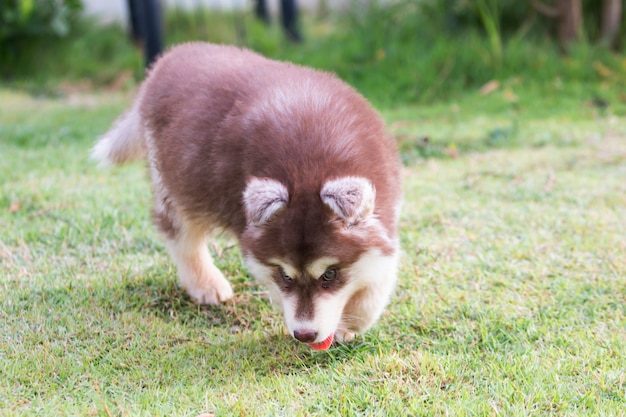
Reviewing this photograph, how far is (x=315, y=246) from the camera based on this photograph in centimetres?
285

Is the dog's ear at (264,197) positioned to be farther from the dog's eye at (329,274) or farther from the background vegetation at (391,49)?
the background vegetation at (391,49)

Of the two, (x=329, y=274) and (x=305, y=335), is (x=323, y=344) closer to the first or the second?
(x=305, y=335)

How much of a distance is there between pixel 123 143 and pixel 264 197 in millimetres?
1775

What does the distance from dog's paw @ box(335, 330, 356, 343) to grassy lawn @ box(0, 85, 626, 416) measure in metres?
0.06

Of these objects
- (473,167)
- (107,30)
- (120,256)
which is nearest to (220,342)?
(120,256)

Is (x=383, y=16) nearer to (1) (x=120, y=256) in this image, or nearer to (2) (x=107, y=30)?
(2) (x=107, y=30)

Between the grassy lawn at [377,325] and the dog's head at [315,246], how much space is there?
0.29m

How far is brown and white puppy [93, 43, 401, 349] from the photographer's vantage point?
287 cm

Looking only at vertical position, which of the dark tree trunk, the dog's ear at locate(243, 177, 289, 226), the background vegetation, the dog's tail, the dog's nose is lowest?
the background vegetation

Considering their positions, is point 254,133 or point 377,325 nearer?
point 254,133

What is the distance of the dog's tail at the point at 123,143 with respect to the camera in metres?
4.19

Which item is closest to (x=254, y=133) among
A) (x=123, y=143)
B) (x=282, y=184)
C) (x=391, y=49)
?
(x=282, y=184)

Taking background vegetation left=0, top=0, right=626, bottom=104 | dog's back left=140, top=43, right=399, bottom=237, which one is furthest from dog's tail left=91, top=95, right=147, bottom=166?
background vegetation left=0, top=0, right=626, bottom=104

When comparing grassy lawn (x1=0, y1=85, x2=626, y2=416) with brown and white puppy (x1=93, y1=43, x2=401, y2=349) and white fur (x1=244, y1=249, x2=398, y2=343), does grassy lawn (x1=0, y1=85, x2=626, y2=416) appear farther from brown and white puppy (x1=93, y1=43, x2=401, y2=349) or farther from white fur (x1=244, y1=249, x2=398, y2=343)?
brown and white puppy (x1=93, y1=43, x2=401, y2=349)
